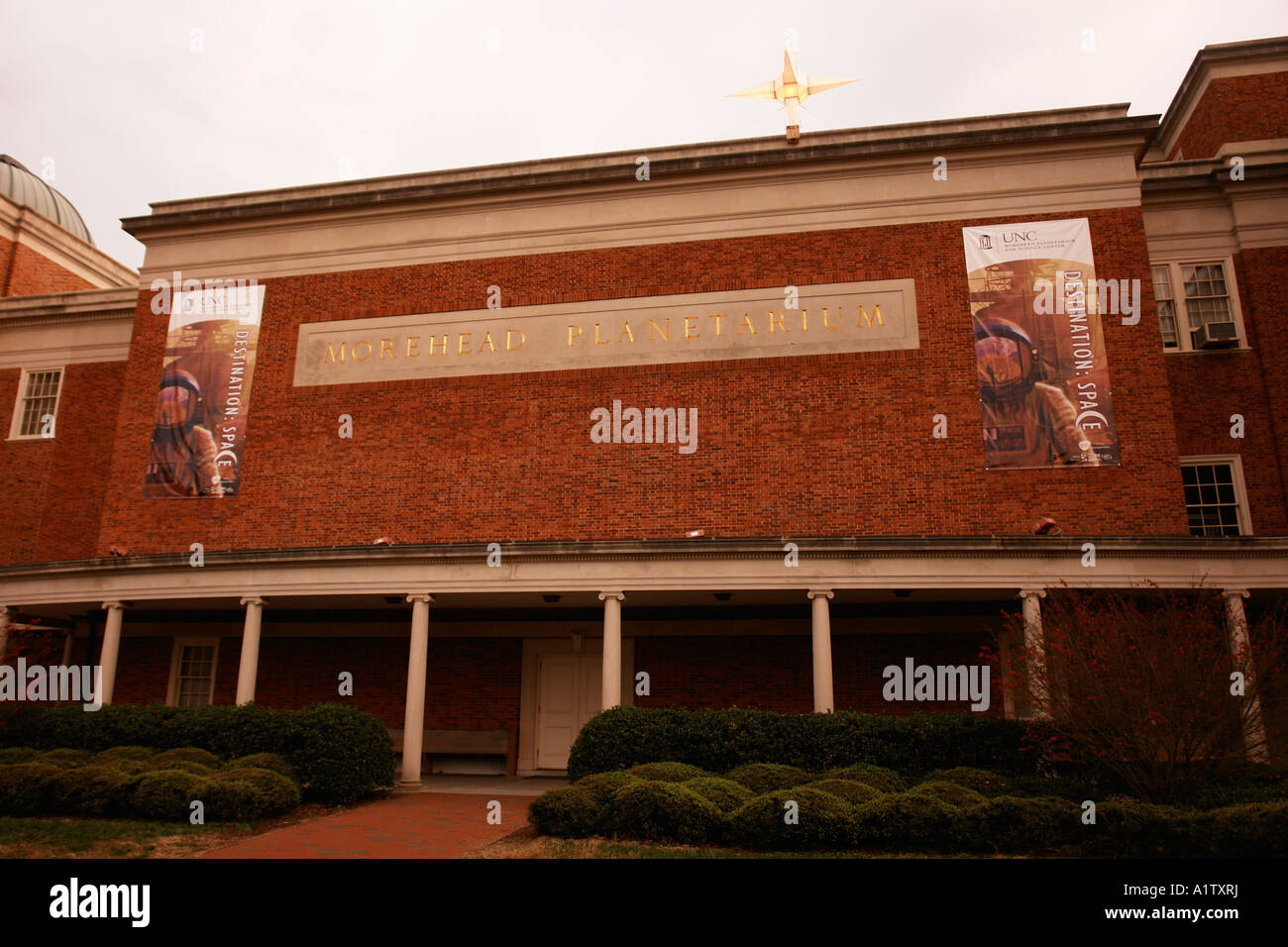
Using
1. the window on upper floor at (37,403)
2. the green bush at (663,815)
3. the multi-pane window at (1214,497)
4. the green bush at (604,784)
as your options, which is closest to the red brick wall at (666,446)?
the multi-pane window at (1214,497)

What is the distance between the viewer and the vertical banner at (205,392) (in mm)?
20594

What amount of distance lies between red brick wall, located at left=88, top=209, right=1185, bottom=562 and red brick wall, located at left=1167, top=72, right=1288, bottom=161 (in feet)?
20.5

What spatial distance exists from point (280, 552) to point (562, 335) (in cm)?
720

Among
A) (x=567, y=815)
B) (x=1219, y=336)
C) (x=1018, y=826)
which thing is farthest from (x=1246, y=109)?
(x=567, y=815)

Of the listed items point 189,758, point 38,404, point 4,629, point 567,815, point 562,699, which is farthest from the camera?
point 38,404

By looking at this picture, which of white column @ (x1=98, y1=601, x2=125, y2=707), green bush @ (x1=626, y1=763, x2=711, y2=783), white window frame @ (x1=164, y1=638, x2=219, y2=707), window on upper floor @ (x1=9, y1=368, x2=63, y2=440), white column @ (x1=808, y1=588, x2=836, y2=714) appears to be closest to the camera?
green bush @ (x1=626, y1=763, x2=711, y2=783)

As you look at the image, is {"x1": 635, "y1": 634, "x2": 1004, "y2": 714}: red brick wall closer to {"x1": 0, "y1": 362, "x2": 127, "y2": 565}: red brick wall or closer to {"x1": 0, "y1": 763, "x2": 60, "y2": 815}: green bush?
{"x1": 0, "y1": 763, "x2": 60, "y2": 815}: green bush

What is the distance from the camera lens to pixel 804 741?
45.3 feet

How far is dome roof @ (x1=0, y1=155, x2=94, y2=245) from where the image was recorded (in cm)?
3183

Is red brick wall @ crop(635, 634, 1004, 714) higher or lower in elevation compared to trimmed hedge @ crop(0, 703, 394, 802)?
higher

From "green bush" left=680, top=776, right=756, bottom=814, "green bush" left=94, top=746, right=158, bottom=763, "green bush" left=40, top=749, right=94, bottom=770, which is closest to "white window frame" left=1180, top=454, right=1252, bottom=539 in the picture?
"green bush" left=680, top=776, right=756, bottom=814

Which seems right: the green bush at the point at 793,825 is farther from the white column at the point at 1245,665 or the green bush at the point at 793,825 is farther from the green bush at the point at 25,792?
the green bush at the point at 25,792

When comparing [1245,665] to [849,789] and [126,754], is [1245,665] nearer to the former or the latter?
[849,789]

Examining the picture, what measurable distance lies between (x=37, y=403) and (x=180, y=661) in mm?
9415
